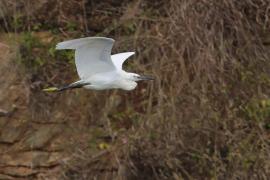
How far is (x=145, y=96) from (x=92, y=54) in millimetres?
1164

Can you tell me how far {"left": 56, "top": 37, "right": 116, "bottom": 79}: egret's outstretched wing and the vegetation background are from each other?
68 cm

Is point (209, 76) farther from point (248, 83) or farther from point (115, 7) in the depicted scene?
point (115, 7)

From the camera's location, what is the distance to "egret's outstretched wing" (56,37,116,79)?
23.5ft

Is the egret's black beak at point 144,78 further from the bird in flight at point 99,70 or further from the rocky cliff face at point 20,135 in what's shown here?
the rocky cliff face at point 20,135

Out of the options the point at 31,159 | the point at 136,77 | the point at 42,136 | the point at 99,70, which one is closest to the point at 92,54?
the point at 99,70

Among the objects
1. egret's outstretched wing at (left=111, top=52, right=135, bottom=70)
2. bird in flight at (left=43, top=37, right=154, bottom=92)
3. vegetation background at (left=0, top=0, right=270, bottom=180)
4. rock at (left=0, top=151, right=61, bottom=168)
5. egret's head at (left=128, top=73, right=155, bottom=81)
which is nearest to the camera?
bird in flight at (left=43, top=37, right=154, bottom=92)

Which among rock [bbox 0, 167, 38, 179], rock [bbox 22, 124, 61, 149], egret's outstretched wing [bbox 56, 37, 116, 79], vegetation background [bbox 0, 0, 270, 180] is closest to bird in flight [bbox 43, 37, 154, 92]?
egret's outstretched wing [bbox 56, 37, 116, 79]

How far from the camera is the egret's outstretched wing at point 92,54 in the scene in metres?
7.16

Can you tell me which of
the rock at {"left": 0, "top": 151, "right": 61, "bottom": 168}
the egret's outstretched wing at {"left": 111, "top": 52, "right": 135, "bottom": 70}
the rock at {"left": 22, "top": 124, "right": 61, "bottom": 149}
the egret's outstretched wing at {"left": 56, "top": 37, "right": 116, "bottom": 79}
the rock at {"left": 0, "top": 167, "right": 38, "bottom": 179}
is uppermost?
the egret's outstretched wing at {"left": 56, "top": 37, "right": 116, "bottom": 79}

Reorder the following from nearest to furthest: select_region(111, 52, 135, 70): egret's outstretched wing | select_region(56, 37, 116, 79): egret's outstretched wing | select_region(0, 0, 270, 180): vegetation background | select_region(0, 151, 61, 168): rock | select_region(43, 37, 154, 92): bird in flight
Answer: select_region(56, 37, 116, 79): egret's outstretched wing < select_region(43, 37, 154, 92): bird in flight < select_region(111, 52, 135, 70): egret's outstretched wing < select_region(0, 0, 270, 180): vegetation background < select_region(0, 151, 61, 168): rock

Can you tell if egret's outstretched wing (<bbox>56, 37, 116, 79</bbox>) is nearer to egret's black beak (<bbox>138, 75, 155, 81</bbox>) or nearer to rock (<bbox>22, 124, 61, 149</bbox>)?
egret's black beak (<bbox>138, 75, 155, 81</bbox>)

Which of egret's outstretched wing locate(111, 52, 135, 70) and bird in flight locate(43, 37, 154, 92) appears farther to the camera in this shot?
egret's outstretched wing locate(111, 52, 135, 70)

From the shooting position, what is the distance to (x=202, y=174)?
8.01 meters

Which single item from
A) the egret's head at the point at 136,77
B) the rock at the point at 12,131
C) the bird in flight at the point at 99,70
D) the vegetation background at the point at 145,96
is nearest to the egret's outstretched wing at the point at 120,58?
the bird in flight at the point at 99,70
